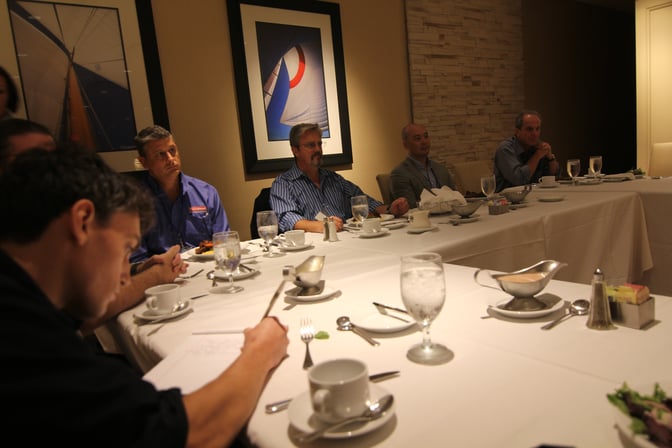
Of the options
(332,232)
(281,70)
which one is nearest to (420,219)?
(332,232)

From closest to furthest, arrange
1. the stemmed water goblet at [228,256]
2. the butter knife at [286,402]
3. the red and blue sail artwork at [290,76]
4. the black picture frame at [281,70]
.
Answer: the butter knife at [286,402]
the stemmed water goblet at [228,256]
the black picture frame at [281,70]
the red and blue sail artwork at [290,76]

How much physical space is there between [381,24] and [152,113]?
2.35 m

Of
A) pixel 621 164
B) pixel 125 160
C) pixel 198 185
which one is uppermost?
pixel 125 160

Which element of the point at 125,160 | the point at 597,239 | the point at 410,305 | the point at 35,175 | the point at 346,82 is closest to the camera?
the point at 35,175

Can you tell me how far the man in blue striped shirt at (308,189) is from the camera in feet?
9.10

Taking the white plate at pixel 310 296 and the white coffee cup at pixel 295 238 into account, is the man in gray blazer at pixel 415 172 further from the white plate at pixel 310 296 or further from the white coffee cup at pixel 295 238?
the white plate at pixel 310 296

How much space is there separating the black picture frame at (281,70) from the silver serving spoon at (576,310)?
2.85 m

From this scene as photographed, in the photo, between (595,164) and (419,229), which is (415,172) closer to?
(595,164)

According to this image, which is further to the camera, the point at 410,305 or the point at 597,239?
the point at 597,239

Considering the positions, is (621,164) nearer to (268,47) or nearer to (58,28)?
(268,47)

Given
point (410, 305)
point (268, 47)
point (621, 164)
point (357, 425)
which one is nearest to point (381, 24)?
point (268, 47)

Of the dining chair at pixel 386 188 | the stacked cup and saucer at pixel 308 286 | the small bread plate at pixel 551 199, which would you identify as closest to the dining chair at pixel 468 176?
the dining chair at pixel 386 188

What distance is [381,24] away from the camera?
13.9 ft

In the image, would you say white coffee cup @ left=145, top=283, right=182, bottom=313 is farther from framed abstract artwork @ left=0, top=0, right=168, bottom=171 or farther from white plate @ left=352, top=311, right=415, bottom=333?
framed abstract artwork @ left=0, top=0, right=168, bottom=171
